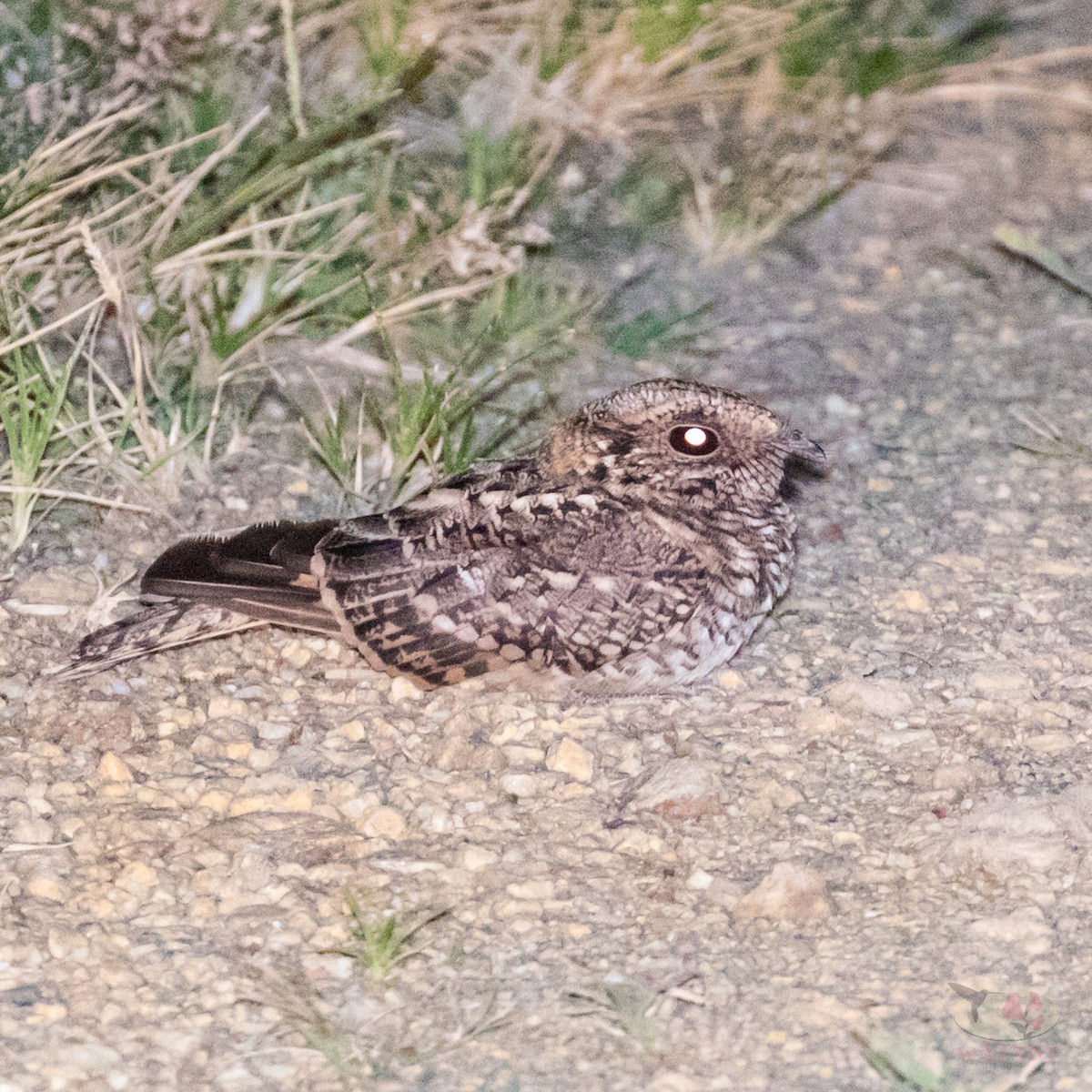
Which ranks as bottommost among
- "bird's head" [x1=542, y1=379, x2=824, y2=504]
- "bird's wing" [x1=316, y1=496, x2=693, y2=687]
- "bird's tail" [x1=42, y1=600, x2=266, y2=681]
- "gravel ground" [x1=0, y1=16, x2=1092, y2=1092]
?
"gravel ground" [x1=0, y1=16, x2=1092, y2=1092]

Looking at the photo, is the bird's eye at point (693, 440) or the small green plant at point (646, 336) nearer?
the bird's eye at point (693, 440)

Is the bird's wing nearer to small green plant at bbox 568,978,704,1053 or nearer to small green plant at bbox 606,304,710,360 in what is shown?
small green plant at bbox 568,978,704,1053

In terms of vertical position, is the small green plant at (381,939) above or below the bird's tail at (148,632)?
below

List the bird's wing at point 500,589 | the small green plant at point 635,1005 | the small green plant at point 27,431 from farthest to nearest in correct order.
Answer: the small green plant at point 27,431 → the bird's wing at point 500,589 → the small green plant at point 635,1005

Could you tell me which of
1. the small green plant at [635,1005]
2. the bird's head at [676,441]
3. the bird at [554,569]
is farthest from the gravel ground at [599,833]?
the bird's head at [676,441]

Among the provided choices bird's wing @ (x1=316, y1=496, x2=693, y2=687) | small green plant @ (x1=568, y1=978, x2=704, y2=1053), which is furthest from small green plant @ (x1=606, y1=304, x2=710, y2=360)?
small green plant @ (x1=568, y1=978, x2=704, y2=1053)

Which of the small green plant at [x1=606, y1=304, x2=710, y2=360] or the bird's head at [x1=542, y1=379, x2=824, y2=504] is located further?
the small green plant at [x1=606, y1=304, x2=710, y2=360]

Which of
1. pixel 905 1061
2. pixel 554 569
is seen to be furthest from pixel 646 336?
pixel 905 1061

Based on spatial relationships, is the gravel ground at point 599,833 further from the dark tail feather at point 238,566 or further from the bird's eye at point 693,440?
the bird's eye at point 693,440
